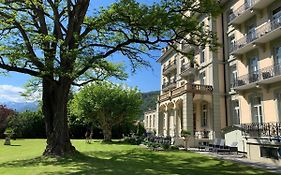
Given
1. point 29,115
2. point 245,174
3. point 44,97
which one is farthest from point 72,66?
point 29,115

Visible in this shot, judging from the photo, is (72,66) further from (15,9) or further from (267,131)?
(267,131)

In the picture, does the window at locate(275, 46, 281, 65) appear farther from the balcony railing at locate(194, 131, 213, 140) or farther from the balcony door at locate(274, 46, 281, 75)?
the balcony railing at locate(194, 131, 213, 140)

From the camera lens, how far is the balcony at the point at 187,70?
32844 millimetres

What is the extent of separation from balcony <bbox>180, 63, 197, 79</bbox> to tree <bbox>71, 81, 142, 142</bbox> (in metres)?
6.79

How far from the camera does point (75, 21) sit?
58.0ft

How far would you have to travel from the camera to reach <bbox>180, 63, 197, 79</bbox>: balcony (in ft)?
108

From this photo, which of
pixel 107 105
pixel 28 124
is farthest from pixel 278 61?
pixel 28 124

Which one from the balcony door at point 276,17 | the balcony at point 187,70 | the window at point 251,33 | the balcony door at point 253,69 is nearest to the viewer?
the balcony door at point 276,17

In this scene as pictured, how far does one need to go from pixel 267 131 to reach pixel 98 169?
12.1 m

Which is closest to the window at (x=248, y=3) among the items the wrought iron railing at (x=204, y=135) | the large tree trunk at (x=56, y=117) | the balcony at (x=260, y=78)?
the balcony at (x=260, y=78)

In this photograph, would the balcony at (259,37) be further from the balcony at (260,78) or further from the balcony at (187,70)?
the balcony at (187,70)

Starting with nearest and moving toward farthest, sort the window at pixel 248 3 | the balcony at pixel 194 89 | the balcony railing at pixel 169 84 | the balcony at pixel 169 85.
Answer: the window at pixel 248 3 → the balcony at pixel 194 89 → the balcony at pixel 169 85 → the balcony railing at pixel 169 84

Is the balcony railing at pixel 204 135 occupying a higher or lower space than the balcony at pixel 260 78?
lower

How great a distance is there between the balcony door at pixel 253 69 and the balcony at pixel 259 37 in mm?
1033
